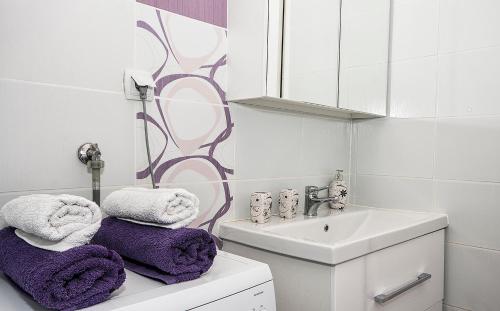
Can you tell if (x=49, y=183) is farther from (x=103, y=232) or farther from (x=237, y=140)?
(x=237, y=140)

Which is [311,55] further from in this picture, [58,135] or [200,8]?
[58,135]

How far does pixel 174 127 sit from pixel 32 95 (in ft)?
1.31

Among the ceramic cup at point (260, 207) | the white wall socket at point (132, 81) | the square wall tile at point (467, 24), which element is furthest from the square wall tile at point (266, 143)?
the square wall tile at point (467, 24)

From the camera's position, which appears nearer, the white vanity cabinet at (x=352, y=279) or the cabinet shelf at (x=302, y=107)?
the white vanity cabinet at (x=352, y=279)

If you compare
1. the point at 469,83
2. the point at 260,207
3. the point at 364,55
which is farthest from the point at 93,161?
the point at 469,83

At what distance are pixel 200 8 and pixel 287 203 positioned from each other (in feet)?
2.42

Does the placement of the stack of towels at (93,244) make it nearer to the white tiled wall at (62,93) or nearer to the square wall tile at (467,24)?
the white tiled wall at (62,93)

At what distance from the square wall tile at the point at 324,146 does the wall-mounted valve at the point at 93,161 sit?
0.88 meters

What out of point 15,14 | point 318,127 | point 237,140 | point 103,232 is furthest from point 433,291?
point 15,14

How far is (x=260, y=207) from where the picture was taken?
4.41ft

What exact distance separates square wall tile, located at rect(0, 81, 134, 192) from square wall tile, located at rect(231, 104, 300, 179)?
424 millimetres

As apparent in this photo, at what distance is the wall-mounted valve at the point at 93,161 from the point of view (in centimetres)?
100

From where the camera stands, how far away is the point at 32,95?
3.02 feet

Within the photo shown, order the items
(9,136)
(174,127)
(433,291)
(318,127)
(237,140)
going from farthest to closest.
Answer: (318,127) < (433,291) < (237,140) < (174,127) < (9,136)
